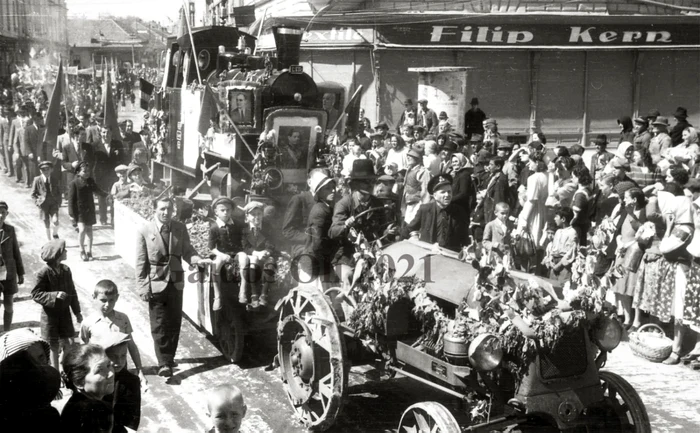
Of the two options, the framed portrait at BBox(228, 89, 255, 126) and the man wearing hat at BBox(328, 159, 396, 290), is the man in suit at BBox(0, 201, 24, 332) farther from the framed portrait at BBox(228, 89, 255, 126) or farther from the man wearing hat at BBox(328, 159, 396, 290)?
the framed portrait at BBox(228, 89, 255, 126)

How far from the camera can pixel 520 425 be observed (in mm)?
5383

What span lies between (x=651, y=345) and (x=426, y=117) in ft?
27.5

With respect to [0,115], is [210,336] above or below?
below

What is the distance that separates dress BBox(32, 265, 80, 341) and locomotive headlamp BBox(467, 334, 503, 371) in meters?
4.06

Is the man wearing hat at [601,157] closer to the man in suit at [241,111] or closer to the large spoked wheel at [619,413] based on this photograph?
the man in suit at [241,111]

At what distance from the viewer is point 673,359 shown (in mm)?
8344

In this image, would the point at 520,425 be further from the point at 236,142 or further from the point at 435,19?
the point at 435,19

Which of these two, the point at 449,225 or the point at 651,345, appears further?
the point at 449,225

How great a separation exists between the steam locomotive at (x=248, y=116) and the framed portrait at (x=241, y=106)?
2cm

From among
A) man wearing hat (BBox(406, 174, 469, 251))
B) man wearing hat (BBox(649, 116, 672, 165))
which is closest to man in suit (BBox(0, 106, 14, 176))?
man wearing hat (BBox(406, 174, 469, 251))

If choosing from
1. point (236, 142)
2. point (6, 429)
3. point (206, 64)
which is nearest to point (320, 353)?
point (6, 429)

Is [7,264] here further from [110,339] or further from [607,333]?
[607,333]

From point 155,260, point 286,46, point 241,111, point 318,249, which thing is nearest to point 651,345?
point 318,249

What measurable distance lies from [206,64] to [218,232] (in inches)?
300
